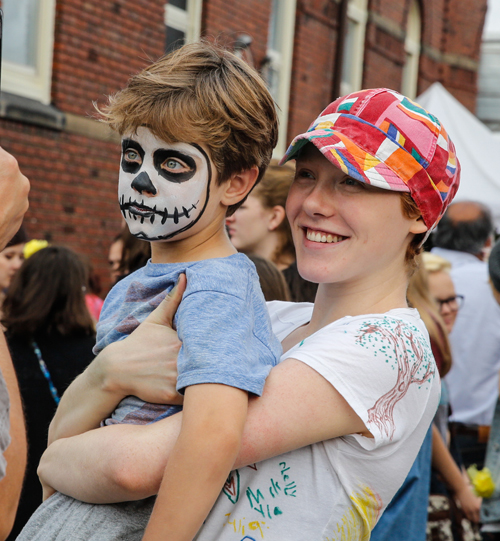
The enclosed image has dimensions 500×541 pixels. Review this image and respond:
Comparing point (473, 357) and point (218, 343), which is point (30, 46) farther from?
point (218, 343)

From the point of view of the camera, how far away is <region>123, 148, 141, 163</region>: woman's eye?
5.14 feet

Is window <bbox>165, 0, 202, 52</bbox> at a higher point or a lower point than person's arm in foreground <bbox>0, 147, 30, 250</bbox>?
higher

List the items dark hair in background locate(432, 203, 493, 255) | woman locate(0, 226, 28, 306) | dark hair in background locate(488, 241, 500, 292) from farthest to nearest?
1. dark hair in background locate(432, 203, 493, 255)
2. woman locate(0, 226, 28, 306)
3. dark hair in background locate(488, 241, 500, 292)

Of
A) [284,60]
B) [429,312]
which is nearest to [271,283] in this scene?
[429,312]

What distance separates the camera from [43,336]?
3.41m

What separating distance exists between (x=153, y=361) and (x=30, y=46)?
19.3 feet

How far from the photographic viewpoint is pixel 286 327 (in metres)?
1.90

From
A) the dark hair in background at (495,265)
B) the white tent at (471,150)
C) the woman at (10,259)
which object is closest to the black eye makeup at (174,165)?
the dark hair in background at (495,265)

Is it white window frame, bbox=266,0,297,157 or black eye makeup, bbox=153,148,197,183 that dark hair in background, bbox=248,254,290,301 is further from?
white window frame, bbox=266,0,297,157

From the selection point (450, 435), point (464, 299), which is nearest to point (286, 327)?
point (450, 435)

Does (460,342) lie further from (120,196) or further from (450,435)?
(120,196)

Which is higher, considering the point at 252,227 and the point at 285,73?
the point at 285,73

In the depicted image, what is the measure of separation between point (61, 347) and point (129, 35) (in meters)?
4.66

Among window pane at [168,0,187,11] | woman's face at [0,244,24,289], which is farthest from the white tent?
woman's face at [0,244,24,289]
